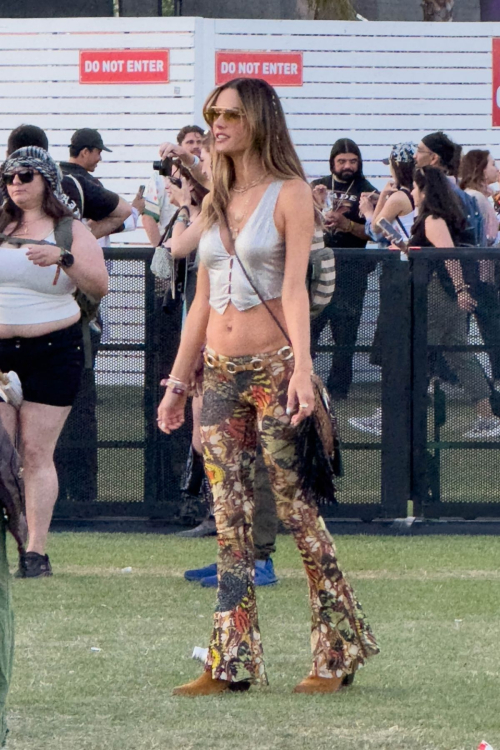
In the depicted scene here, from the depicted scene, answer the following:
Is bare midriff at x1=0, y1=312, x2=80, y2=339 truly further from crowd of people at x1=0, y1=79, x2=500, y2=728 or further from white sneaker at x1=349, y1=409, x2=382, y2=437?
white sneaker at x1=349, y1=409, x2=382, y2=437

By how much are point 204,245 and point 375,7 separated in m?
19.9

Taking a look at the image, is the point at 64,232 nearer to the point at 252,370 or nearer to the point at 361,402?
the point at 361,402

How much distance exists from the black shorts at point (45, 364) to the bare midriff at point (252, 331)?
2.30m

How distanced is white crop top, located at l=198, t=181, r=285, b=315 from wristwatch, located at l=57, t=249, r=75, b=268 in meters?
2.01

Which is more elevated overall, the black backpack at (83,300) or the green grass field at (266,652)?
the black backpack at (83,300)

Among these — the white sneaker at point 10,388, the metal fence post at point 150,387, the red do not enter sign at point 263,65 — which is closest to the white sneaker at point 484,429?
the metal fence post at point 150,387

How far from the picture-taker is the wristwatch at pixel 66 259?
6.75m

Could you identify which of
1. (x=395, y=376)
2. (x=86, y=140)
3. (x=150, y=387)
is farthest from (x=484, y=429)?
(x=86, y=140)

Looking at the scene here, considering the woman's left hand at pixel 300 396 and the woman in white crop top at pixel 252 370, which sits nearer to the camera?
the woman's left hand at pixel 300 396

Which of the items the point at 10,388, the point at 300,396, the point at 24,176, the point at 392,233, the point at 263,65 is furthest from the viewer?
the point at 263,65

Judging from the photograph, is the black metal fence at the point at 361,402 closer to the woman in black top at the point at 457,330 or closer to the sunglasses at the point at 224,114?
the woman in black top at the point at 457,330

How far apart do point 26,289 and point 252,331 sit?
7.75ft

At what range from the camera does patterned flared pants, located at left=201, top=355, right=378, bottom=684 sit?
484 centimetres

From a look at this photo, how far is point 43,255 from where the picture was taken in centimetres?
668
